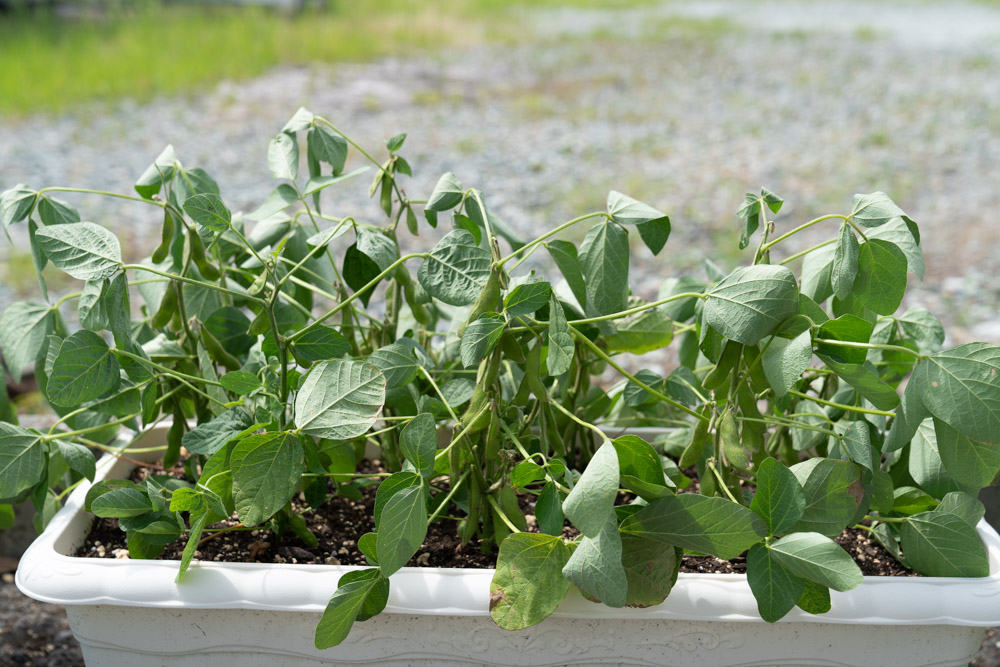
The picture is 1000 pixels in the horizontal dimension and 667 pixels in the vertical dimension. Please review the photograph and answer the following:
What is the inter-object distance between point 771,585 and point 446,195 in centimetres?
40

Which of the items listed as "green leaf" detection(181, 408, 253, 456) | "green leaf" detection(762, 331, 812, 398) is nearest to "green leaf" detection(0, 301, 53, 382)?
"green leaf" detection(181, 408, 253, 456)

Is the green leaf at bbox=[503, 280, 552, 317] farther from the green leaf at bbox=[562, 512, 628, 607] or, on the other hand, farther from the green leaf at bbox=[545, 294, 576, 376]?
the green leaf at bbox=[562, 512, 628, 607]

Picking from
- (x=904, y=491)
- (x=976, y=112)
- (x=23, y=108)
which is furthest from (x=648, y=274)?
(x=23, y=108)

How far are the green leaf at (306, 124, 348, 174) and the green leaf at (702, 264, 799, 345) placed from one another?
0.37m

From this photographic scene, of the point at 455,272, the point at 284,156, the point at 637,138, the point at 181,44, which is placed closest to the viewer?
the point at 455,272

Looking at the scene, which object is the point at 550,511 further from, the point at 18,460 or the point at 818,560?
the point at 18,460

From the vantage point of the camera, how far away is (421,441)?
64cm

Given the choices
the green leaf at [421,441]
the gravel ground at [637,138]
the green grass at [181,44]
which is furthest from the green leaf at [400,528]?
the green grass at [181,44]

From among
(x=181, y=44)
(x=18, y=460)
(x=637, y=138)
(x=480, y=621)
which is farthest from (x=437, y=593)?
(x=181, y=44)

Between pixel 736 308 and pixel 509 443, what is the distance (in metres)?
0.25

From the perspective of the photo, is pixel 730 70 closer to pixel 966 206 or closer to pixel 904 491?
pixel 966 206

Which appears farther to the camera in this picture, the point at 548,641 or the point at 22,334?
the point at 22,334

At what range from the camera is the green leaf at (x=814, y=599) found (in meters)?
Answer: 0.64

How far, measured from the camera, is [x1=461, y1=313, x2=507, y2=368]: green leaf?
62 centimetres
